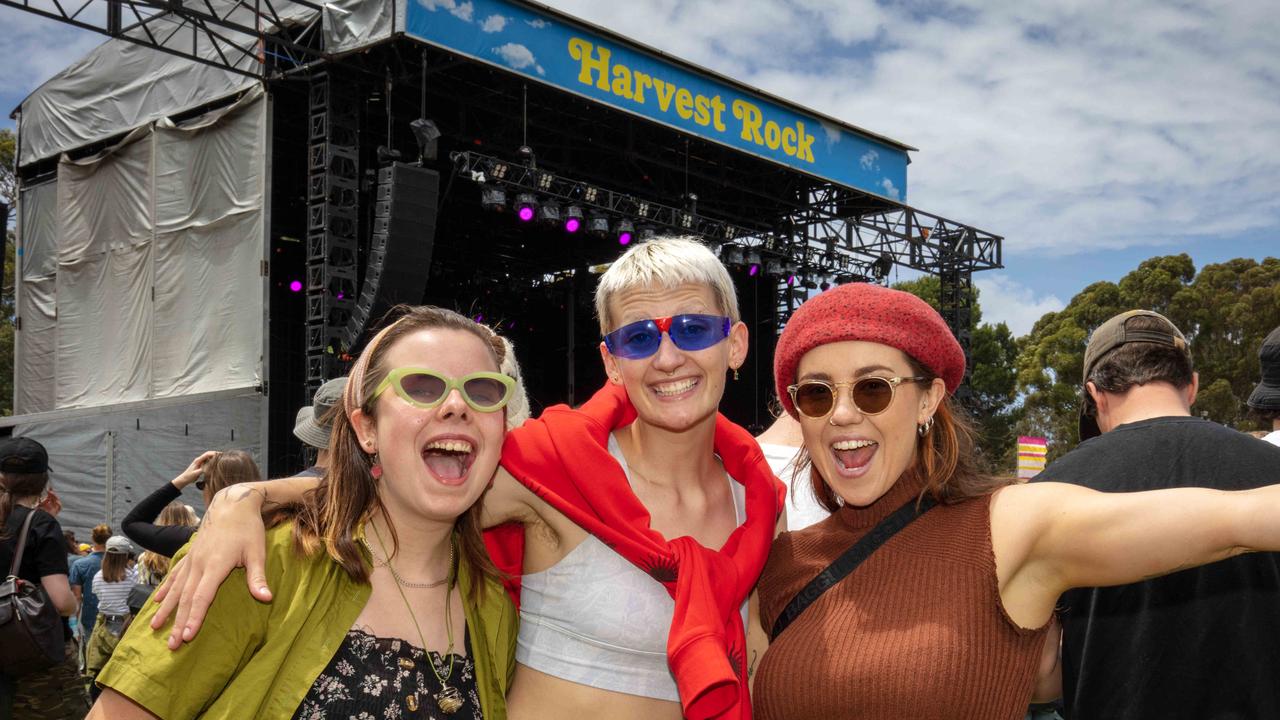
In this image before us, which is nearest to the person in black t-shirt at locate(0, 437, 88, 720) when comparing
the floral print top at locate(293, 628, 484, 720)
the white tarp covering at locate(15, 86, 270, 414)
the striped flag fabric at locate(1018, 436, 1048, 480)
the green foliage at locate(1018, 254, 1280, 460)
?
the floral print top at locate(293, 628, 484, 720)

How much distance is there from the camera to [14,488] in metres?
4.21

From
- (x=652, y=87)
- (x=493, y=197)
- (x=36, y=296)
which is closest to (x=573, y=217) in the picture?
(x=493, y=197)

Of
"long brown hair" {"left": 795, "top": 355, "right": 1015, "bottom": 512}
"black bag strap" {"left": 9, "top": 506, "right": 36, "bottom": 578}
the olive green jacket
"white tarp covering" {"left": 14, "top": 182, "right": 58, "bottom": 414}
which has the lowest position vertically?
"black bag strap" {"left": 9, "top": 506, "right": 36, "bottom": 578}

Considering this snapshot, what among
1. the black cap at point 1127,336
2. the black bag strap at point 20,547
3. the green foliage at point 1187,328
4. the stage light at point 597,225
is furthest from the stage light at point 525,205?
the green foliage at point 1187,328

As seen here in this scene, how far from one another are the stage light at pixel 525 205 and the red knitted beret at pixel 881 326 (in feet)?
34.6

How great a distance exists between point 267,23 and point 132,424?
5742 mm

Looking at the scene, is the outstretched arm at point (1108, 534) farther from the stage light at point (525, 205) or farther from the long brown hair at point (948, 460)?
the stage light at point (525, 205)

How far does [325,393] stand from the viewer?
413cm

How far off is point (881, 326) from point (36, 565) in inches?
154

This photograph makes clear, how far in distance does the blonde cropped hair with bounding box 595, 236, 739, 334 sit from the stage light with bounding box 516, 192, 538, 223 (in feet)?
32.8

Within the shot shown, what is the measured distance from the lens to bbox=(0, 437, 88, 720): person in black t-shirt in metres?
3.99

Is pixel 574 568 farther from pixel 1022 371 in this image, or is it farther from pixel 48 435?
pixel 1022 371

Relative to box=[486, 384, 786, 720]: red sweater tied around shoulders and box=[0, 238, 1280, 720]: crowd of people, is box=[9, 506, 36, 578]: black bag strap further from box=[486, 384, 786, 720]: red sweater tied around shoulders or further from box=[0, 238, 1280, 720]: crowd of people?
box=[486, 384, 786, 720]: red sweater tied around shoulders

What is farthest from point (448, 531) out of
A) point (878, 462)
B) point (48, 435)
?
point (48, 435)
